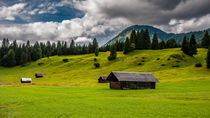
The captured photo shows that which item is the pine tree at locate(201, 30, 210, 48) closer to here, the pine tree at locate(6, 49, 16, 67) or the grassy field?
the grassy field

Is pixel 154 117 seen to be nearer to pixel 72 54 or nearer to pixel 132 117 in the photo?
pixel 132 117

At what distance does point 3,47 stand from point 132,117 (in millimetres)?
216291

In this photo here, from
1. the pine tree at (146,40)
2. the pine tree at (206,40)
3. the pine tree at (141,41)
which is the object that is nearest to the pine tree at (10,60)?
the pine tree at (141,41)

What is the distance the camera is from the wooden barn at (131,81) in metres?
54.2

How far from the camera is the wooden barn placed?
5416cm

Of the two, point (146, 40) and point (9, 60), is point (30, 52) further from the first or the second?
point (146, 40)

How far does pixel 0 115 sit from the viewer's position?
19.4 m

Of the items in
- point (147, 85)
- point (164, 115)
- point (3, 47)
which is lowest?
point (147, 85)

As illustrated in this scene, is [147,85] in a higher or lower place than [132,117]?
lower

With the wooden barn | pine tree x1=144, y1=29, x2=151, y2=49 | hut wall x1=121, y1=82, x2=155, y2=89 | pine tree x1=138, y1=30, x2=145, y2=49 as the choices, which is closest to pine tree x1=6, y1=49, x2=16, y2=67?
pine tree x1=138, y1=30, x2=145, y2=49

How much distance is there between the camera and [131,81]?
2140 inches

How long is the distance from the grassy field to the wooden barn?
3258mm

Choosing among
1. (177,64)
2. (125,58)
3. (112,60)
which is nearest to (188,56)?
(177,64)

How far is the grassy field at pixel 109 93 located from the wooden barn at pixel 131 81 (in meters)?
3.26
